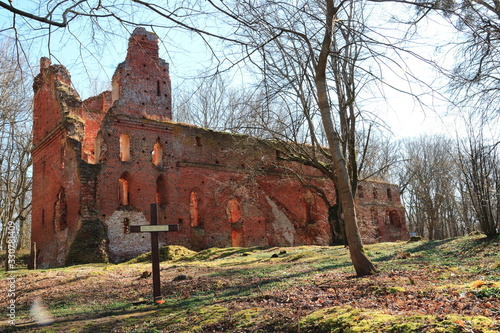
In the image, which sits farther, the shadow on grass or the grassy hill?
the shadow on grass

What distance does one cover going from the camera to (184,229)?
19359 millimetres

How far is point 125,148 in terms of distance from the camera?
1967cm

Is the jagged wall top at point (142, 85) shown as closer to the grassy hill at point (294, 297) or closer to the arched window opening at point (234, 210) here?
the arched window opening at point (234, 210)

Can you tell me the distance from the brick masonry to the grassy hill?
20.4ft

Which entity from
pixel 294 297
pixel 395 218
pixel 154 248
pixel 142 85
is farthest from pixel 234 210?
pixel 294 297

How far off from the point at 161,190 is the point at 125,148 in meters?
2.71

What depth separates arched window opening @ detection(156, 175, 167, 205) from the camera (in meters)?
19.6

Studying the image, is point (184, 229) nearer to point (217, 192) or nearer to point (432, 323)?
point (217, 192)

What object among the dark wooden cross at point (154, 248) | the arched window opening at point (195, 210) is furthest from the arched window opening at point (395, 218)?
the dark wooden cross at point (154, 248)

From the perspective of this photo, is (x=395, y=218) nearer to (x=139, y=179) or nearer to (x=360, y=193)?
(x=360, y=193)

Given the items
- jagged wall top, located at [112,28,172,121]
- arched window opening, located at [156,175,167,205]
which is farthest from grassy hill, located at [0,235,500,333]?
jagged wall top, located at [112,28,172,121]

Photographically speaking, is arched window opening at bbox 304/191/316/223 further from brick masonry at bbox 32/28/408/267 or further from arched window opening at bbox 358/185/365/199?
arched window opening at bbox 358/185/365/199

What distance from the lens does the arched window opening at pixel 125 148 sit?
19359mm

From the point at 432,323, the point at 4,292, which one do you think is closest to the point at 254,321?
the point at 432,323
